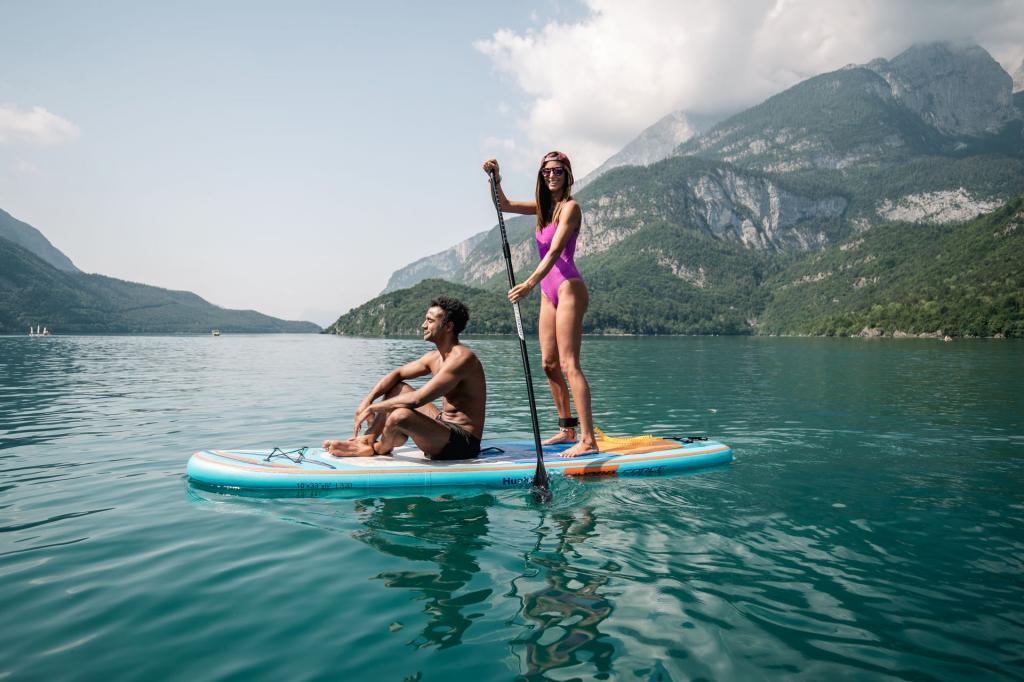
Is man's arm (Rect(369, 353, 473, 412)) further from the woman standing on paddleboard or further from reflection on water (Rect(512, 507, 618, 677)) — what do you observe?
reflection on water (Rect(512, 507, 618, 677))

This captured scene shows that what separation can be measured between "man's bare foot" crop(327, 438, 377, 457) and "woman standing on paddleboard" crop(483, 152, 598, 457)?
104 inches

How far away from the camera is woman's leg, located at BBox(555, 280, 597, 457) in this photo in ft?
25.4

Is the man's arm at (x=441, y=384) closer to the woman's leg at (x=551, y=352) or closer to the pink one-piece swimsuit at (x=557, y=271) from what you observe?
the woman's leg at (x=551, y=352)

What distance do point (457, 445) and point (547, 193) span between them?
3.86 m

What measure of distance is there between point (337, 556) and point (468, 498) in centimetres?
208

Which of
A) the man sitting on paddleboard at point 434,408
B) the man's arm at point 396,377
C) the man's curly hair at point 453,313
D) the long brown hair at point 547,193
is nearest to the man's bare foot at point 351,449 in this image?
the man sitting on paddleboard at point 434,408

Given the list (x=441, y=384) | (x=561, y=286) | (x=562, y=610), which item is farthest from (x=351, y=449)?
(x=562, y=610)

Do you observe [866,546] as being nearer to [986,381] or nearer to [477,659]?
[477,659]

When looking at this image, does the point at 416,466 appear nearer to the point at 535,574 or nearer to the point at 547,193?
A: the point at 535,574

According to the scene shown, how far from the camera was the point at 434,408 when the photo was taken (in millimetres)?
7707

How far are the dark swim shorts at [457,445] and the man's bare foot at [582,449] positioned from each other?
4.21 ft

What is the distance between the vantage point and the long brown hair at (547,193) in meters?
8.09

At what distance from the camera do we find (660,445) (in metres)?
8.57

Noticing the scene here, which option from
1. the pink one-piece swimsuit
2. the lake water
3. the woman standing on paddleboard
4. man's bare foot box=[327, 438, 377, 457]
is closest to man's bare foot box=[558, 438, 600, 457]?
the woman standing on paddleboard
